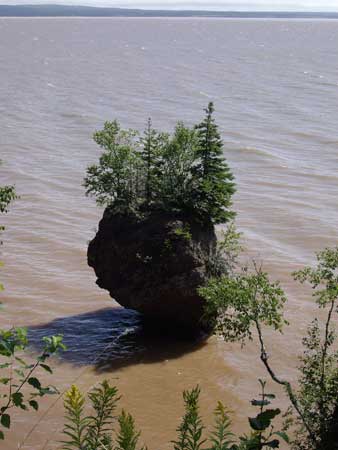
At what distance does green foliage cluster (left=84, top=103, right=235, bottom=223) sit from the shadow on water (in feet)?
11.2

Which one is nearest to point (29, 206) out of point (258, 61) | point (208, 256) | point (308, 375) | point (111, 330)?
point (111, 330)

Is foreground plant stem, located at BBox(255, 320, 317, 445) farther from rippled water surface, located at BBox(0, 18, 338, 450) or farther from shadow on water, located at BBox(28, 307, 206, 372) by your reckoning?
shadow on water, located at BBox(28, 307, 206, 372)

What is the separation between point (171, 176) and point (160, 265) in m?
2.46

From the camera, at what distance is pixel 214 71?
276 feet

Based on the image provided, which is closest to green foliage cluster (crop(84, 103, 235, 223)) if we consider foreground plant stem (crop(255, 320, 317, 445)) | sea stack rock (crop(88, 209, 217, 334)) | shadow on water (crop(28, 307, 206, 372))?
sea stack rock (crop(88, 209, 217, 334))

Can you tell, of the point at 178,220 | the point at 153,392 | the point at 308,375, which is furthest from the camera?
the point at 178,220

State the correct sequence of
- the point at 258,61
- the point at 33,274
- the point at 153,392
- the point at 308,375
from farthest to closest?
the point at 258,61 → the point at 33,274 → the point at 153,392 → the point at 308,375

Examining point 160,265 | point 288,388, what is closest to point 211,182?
point 160,265

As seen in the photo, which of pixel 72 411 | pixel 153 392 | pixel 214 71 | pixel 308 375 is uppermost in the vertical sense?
pixel 214 71

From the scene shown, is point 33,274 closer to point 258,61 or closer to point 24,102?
point 24,102

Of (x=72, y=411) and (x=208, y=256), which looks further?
(x=208, y=256)

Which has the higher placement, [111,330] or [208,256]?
[208,256]

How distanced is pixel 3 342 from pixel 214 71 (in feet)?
266

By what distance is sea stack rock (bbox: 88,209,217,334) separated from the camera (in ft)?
61.8
